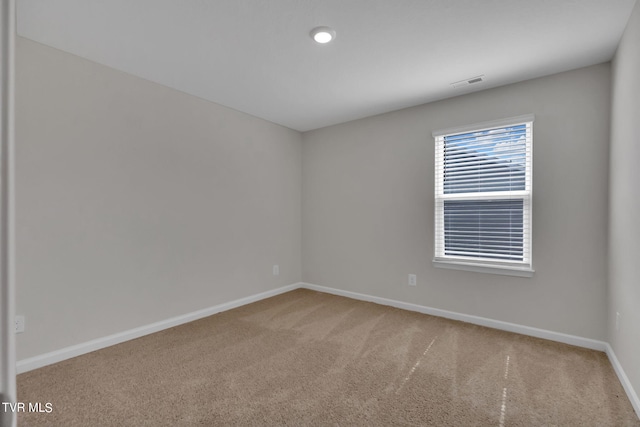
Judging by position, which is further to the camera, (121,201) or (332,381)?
(121,201)

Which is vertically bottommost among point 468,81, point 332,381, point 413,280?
point 332,381

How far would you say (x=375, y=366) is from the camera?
238cm

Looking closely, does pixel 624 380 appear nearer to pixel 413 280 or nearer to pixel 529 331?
pixel 529 331

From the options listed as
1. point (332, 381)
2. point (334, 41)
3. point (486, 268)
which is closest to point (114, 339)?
point (332, 381)

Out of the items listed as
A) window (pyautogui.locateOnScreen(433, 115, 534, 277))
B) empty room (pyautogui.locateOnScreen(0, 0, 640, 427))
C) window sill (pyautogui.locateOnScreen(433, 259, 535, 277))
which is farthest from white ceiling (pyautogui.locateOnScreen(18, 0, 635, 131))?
window sill (pyautogui.locateOnScreen(433, 259, 535, 277))

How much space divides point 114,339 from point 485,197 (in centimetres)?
373

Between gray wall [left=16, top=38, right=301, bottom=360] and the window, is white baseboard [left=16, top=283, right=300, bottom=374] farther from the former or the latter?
the window

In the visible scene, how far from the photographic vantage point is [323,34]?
87.7 inches

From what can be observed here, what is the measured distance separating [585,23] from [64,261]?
13.7 feet

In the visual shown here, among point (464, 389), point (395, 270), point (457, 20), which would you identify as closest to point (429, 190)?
point (395, 270)

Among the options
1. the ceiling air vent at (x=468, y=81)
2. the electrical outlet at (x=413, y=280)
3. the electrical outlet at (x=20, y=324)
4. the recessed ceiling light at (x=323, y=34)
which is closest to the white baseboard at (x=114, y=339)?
the electrical outlet at (x=20, y=324)

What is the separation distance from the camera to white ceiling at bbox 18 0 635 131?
6.48 ft

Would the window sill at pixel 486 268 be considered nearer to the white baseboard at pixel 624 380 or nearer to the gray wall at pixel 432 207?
the gray wall at pixel 432 207

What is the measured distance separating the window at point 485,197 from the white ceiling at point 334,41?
0.50 metres
